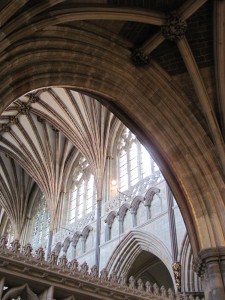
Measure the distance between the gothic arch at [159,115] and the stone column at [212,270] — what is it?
0.24 meters

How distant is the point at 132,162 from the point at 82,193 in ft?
11.8

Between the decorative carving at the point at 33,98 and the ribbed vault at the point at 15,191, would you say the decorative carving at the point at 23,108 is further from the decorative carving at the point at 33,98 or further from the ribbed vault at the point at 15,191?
the ribbed vault at the point at 15,191

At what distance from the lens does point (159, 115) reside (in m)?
10.1

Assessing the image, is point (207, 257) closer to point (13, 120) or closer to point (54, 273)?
point (54, 273)

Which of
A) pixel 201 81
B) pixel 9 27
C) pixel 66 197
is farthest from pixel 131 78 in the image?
pixel 66 197

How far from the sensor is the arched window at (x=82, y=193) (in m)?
18.4

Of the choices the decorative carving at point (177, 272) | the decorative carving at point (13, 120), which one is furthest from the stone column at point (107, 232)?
the decorative carving at point (13, 120)

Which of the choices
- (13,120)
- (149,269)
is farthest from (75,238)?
(13,120)

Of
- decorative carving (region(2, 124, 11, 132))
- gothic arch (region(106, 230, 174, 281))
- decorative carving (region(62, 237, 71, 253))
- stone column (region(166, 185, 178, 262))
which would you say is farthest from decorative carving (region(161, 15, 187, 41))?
decorative carving (region(2, 124, 11, 132))

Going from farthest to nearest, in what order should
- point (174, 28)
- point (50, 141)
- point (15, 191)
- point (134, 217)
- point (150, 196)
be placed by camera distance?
point (15, 191)
point (50, 141)
point (134, 217)
point (150, 196)
point (174, 28)

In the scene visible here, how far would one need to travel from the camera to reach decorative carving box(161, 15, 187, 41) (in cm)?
924

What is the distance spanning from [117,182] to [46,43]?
9519 millimetres

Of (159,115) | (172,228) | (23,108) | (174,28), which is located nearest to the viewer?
(174,28)

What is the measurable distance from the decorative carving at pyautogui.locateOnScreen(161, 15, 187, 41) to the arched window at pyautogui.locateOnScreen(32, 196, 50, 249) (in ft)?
42.4
